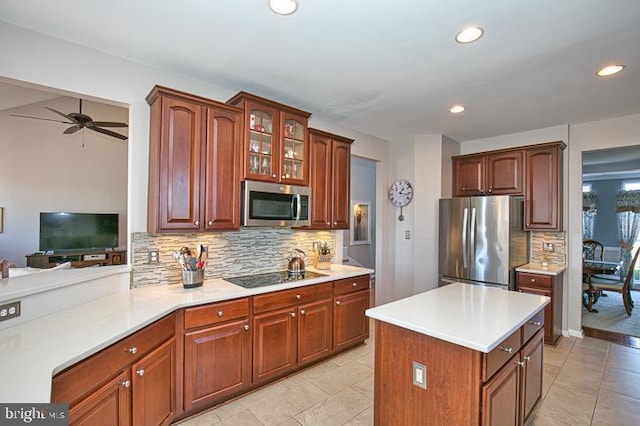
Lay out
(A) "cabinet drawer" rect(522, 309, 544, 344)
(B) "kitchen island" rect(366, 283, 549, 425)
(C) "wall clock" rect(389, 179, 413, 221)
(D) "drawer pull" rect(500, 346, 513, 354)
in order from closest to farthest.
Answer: (B) "kitchen island" rect(366, 283, 549, 425) < (D) "drawer pull" rect(500, 346, 513, 354) < (A) "cabinet drawer" rect(522, 309, 544, 344) < (C) "wall clock" rect(389, 179, 413, 221)

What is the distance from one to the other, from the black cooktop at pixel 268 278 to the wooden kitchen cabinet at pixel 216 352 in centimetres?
28

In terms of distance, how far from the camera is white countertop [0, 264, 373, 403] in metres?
1.09

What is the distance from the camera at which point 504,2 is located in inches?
68.3

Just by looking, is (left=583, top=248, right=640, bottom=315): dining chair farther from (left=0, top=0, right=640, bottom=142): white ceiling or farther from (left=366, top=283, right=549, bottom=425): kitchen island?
(left=366, top=283, right=549, bottom=425): kitchen island

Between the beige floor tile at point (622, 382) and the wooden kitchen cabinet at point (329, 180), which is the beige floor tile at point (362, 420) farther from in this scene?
the beige floor tile at point (622, 382)

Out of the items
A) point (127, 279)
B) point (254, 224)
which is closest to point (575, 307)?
point (254, 224)

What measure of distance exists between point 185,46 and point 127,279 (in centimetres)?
186

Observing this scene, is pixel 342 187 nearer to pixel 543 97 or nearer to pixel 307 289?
pixel 307 289

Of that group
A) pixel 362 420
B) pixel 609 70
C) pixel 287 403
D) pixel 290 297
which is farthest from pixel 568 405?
pixel 609 70

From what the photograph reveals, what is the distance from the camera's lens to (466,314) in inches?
71.3

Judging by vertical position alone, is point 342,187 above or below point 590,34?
below

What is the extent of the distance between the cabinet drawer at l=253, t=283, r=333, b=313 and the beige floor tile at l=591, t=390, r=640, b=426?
229cm

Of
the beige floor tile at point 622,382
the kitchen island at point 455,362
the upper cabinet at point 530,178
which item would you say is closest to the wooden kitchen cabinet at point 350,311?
the kitchen island at point 455,362

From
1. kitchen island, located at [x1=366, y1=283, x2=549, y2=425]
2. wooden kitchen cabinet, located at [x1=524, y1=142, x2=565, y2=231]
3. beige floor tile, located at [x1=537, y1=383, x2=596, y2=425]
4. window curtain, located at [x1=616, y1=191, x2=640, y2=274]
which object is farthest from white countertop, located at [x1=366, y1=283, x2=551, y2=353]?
window curtain, located at [x1=616, y1=191, x2=640, y2=274]
